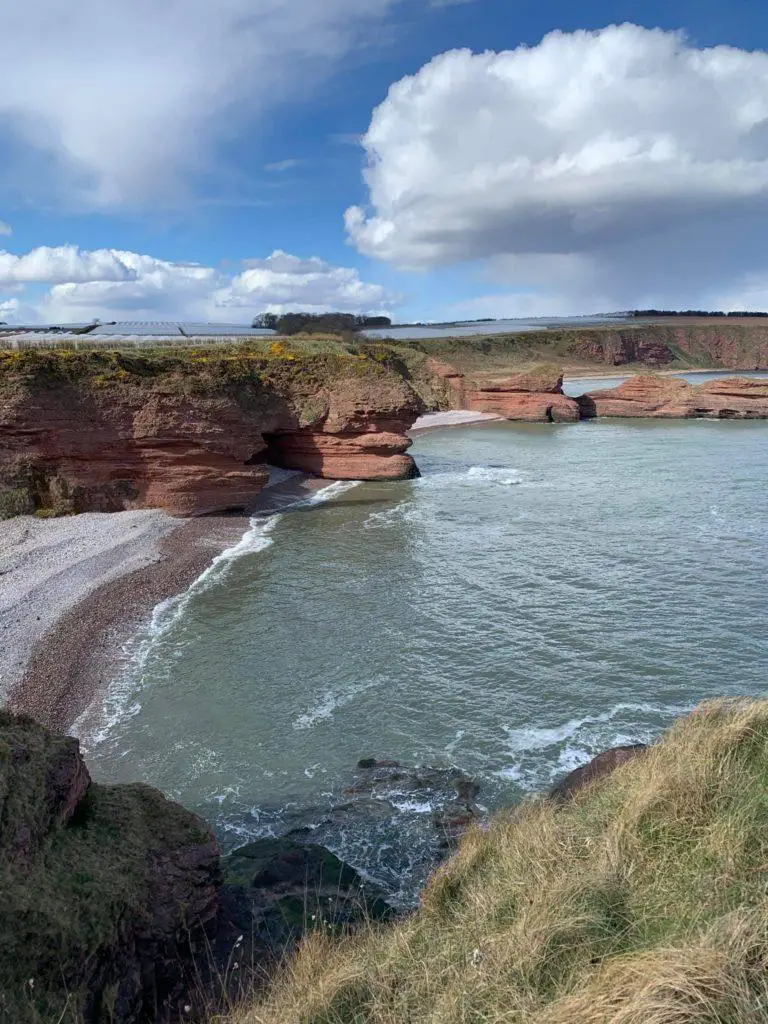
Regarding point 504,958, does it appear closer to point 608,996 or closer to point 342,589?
point 608,996

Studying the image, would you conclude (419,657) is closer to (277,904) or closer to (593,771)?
(593,771)

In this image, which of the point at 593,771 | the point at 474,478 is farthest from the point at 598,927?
the point at 474,478

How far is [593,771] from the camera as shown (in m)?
9.39

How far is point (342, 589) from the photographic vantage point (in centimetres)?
2008

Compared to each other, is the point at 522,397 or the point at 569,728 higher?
the point at 522,397

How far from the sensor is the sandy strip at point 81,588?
14.1 meters

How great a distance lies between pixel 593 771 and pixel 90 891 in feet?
21.6

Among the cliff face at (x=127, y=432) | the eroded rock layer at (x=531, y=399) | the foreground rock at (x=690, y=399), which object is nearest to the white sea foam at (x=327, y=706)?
the cliff face at (x=127, y=432)

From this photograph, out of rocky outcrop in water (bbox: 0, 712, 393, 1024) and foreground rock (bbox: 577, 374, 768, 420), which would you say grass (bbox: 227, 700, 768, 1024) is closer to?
rocky outcrop in water (bbox: 0, 712, 393, 1024)

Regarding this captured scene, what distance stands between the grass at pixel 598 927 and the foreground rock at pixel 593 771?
2.06 metres

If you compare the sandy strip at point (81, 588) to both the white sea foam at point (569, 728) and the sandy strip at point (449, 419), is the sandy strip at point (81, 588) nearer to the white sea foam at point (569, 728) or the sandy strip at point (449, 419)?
the white sea foam at point (569, 728)

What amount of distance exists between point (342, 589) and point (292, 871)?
38.9 feet

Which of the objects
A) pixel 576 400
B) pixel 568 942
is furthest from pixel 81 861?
pixel 576 400

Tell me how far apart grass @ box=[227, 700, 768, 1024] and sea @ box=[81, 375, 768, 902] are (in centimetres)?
319
